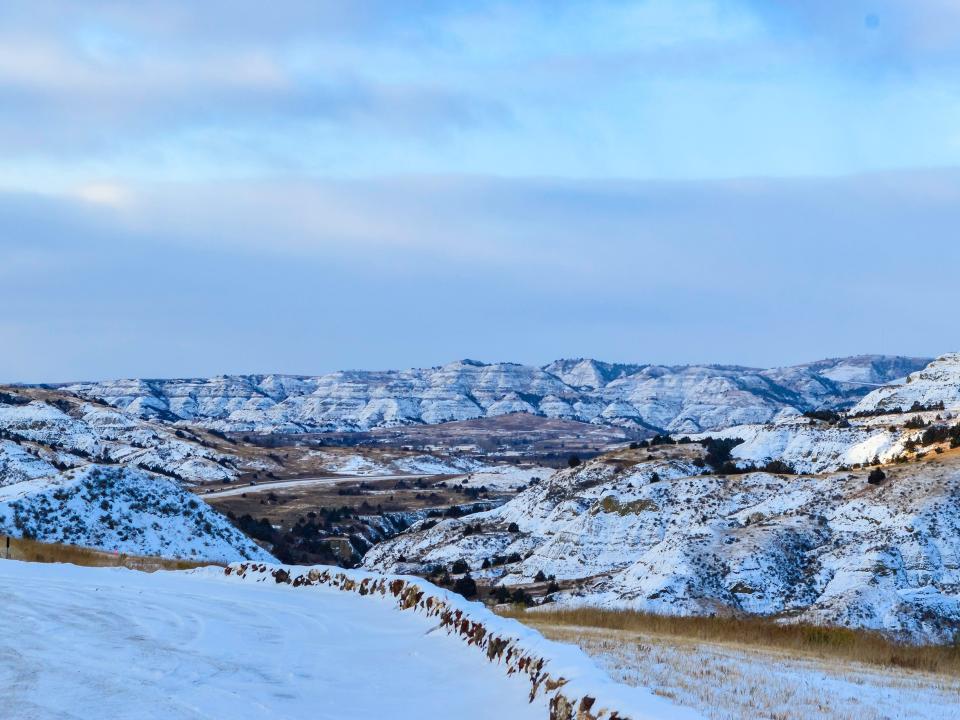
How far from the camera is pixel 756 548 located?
4850cm

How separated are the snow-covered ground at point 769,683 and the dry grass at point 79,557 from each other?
735 inches

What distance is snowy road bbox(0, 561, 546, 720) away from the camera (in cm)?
1077

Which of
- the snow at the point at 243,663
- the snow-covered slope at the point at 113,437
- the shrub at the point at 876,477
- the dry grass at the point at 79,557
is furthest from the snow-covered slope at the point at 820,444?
the snow-covered slope at the point at 113,437

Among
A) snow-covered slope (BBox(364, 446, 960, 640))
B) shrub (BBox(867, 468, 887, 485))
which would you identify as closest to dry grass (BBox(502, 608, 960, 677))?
snow-covered slope (BBox(364, 446, 960, 640))

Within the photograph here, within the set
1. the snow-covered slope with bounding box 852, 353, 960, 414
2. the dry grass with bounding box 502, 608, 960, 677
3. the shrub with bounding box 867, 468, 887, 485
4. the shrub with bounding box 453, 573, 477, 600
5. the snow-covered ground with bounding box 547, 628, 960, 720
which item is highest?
the snow-covered slope with bounding box 852, 353, 960, 414

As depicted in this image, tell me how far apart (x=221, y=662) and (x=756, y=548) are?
40.0m

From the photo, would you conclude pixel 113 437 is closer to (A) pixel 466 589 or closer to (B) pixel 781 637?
(A) pixel 466 589

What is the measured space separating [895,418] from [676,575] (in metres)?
46.5

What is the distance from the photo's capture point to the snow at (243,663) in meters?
10.6

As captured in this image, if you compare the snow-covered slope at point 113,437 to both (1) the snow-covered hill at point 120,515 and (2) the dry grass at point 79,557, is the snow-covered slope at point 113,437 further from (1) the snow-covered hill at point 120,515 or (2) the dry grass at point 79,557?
(2) the dry grass at point 79,557

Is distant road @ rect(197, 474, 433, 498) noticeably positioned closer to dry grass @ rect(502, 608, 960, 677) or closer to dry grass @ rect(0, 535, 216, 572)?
dry grass @ rect(0, 535, 216, 572)

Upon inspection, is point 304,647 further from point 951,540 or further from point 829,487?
point 829,487

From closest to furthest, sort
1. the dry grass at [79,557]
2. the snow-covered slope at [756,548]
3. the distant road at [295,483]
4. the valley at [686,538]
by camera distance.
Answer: the valley at [686,538]
the dry grass at [79,557]
the snow-covered slope at [756,548]
the distant road at [295,483]

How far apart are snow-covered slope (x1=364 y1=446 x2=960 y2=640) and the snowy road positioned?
28118 millimetres
